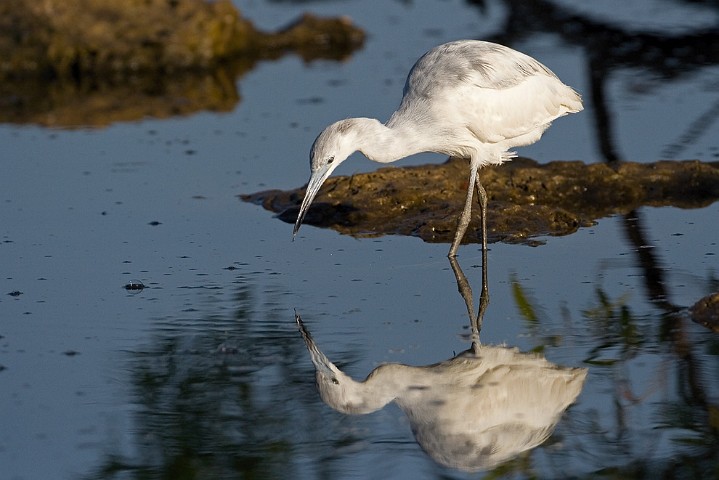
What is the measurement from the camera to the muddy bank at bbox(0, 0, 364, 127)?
11.5 meters

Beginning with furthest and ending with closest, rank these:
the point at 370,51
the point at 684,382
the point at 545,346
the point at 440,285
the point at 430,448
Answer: the point at 370,51, the point at 440,285, the point at 545,346, the point at 684,382, the point at 430,448

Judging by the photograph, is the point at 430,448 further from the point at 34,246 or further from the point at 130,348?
the point at 34,246

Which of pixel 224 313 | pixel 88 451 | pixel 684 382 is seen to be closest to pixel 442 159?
pixel 224 313

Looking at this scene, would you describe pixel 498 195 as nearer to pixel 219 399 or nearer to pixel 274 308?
pixel 274 308

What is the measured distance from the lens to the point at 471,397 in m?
5.40

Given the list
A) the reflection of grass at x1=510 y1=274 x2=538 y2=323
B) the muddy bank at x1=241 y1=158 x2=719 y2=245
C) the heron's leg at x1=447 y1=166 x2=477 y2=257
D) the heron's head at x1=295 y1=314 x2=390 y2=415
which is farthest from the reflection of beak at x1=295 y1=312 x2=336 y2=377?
the muddy bank at x1=241 y1=158 x2=719 y2=245

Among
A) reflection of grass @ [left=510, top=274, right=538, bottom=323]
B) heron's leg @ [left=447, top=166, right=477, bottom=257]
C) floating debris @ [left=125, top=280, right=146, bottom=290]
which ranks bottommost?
floating debris @ [left=125, top=280, right=146, bottom=290]

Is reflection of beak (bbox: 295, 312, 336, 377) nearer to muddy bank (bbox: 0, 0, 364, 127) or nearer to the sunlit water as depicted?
the sunlit water


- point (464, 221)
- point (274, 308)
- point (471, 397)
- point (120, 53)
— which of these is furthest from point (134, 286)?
point (120, 53)

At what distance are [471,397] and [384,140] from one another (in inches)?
73.3

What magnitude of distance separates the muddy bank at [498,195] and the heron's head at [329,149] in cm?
128

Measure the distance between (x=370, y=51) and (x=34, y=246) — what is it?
231 inches

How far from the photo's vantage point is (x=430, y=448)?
4.86 metres

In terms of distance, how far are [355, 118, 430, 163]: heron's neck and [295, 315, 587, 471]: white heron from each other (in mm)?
1298
